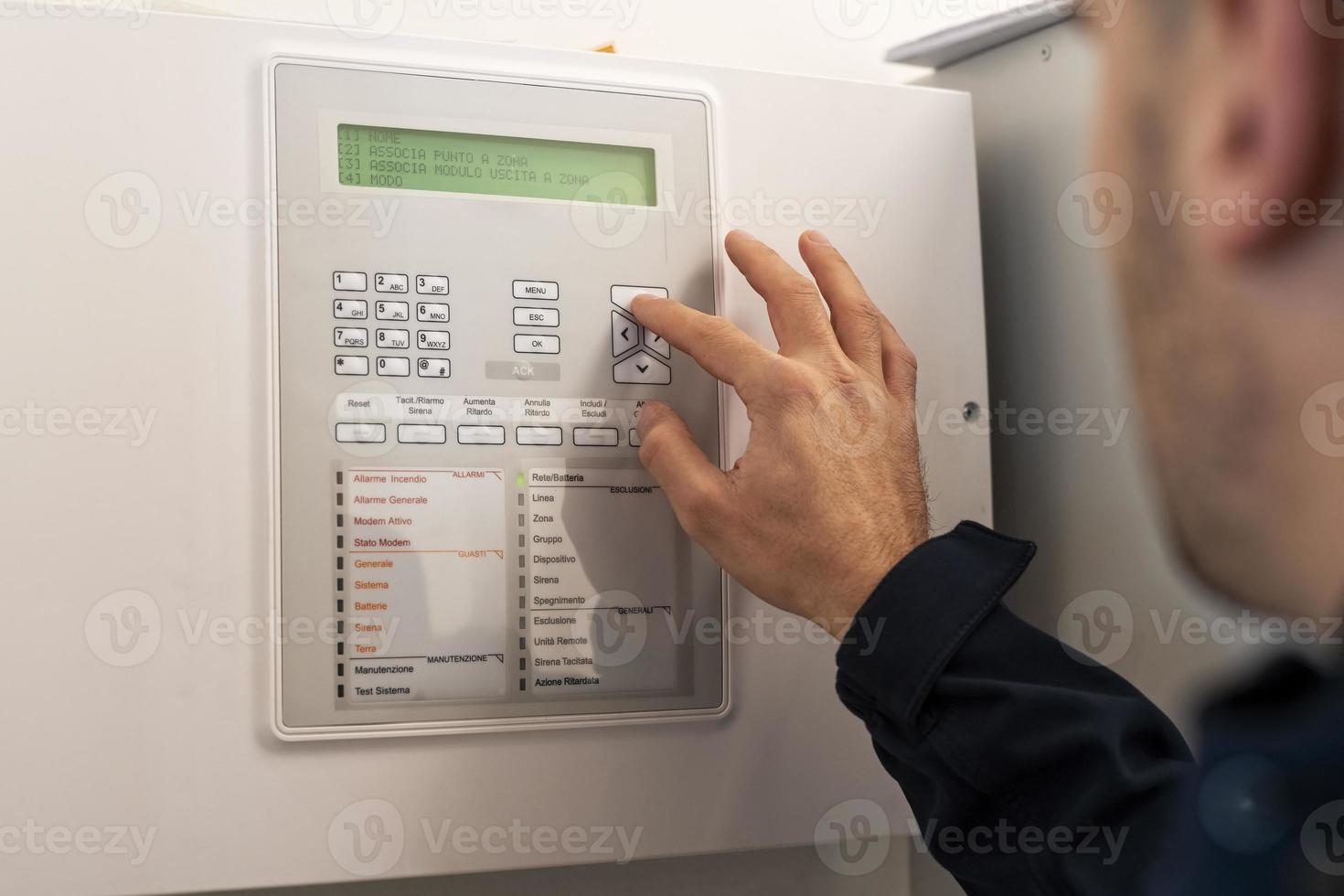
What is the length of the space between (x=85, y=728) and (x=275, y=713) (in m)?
0.09

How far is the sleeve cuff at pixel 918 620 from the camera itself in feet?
1.73

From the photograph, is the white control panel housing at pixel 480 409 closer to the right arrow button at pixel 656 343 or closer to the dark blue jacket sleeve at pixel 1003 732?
the right arrow button at pixel 656 343

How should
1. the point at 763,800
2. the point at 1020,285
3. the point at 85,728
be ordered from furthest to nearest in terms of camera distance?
the point at 1020,285
the point at 763,800
the point at 85,728

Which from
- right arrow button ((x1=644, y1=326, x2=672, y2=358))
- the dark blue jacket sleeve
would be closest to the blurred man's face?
the dark blue jacket sleeve

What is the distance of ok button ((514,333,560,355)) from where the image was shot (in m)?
0.62

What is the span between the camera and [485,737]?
60 centimetres

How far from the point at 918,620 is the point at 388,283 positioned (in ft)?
1.12

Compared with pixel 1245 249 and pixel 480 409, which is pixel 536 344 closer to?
pixel 480 409

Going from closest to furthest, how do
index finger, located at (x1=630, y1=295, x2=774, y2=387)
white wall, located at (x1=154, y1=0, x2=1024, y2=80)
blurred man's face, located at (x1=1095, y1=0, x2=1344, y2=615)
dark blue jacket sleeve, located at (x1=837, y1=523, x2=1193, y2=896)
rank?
blurred man's face, located at (x1=1095, y1=0, x2=1344, y2=615) < dark blue jacket sleeve, located at (x1=837, y1=523, x2=1193, y2=896) < index finger, located at (x1=630, y1=295, x2=774, y2=387) < white wall, located at (x1=154, y1=0, x2=1024, y2=80)

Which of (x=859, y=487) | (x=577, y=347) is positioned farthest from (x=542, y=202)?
(x=859, y=487)

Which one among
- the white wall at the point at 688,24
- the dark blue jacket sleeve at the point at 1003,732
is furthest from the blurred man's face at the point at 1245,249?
the white wall at the point at 688,24

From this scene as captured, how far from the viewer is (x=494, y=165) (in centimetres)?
63

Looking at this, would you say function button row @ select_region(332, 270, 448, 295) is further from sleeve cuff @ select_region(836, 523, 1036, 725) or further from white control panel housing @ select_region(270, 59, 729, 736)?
sleeve cuff @ select_region(836, 523, 1036, 725)

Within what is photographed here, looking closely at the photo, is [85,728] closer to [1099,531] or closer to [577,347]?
[577,347]
